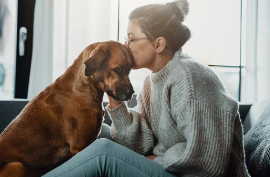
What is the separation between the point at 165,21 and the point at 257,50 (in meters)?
2.42

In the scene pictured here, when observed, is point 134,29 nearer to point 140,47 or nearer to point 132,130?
point 140,47

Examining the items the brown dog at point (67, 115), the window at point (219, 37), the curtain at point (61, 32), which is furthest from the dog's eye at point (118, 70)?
the window at point (219, 37)

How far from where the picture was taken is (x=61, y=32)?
3.00 m

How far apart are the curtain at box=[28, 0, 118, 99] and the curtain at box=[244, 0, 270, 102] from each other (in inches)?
60.4

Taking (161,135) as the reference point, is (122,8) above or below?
above

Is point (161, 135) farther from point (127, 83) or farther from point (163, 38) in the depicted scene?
point (163, 38)

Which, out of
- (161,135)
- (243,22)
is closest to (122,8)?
(243,22)

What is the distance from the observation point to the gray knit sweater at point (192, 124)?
1.16m

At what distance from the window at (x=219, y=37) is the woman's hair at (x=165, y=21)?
190 cm

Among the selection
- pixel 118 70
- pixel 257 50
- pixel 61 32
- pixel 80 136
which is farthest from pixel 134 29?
pixel 257 50

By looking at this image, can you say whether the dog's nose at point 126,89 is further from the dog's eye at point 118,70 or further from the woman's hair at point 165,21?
the woman's hair at point 165,21

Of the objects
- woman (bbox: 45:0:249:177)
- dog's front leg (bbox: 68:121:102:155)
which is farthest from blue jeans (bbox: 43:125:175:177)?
dog's front leg (bbox: 68:121:102:155)

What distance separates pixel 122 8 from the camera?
316 cm

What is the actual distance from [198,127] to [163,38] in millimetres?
448
